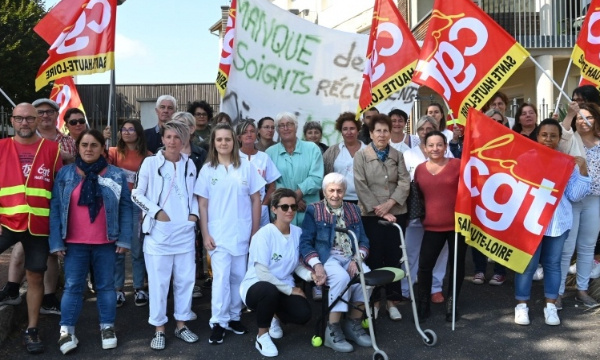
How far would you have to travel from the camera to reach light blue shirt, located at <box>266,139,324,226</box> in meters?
6.38

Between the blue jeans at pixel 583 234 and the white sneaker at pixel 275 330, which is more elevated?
the blue jeans at pixel 583 234

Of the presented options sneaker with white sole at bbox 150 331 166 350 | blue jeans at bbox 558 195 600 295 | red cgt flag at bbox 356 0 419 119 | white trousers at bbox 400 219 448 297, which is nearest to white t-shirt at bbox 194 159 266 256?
sneaker with white sole at bbox 150 331 166 350

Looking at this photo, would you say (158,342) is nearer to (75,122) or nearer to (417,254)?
(75,122)

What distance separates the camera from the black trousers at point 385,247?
19.8ft

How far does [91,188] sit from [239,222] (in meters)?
1.26

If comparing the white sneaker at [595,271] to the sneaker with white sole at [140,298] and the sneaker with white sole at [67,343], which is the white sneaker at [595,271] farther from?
the sneaker with white sole at [67,343]

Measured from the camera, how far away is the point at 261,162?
613 centimetres

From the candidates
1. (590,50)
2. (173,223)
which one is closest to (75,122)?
(173,223)

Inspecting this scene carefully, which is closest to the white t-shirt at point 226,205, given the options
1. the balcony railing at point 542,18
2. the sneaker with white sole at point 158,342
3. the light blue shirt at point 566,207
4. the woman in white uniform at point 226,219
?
the woman in white uniform at point 226,219

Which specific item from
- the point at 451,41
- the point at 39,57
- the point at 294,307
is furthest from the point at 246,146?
the point at 39,57

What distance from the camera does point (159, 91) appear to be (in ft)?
95.0

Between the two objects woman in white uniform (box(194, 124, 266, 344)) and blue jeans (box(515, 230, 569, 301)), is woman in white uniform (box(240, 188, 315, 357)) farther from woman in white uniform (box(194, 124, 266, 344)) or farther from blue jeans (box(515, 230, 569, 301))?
blue jeans (box(515, 230, 569, 301))

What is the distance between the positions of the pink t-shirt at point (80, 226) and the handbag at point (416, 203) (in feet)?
9.24

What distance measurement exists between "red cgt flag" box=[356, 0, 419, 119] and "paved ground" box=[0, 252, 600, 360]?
2323 mm
